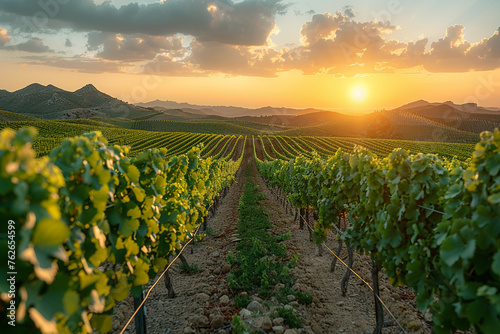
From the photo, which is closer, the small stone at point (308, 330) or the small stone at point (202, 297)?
the small stone at point (308, 330)

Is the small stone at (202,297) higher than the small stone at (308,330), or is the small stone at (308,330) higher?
the small stone at (308,330)

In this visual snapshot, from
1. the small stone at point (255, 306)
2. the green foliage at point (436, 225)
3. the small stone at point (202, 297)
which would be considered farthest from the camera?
the small stone at point (202, 297)

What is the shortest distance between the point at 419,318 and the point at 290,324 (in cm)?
279

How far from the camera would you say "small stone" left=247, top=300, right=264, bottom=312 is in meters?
5.78

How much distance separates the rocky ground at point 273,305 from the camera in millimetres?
5488

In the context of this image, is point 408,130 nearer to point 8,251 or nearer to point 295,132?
point 295,132

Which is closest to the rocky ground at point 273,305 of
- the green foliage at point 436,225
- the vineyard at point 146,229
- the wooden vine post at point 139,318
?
the vineyard at point 146,229

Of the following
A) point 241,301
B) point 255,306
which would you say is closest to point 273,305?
point 255,306

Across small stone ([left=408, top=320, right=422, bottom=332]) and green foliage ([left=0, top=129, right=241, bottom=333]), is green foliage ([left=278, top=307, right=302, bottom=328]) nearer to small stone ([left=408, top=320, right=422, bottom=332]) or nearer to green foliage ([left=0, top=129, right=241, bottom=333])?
small stone ([left=408, top=320, right=422, bottom=332])

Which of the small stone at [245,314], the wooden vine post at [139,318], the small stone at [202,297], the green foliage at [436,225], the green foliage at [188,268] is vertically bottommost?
the green foliage at [188,268]

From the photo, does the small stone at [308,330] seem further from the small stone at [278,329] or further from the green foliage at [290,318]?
the small stone at [278,329]

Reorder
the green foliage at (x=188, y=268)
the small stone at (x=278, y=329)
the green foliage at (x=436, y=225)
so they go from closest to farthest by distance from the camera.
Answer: the green foliage at (x=436, y=225) < the small stone at (x=278, y=329) < the green foliage at (x=188, y=268)

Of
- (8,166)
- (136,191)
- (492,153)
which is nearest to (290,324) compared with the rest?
(136,191)

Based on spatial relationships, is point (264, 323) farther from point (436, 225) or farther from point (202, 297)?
point (436, 225)
